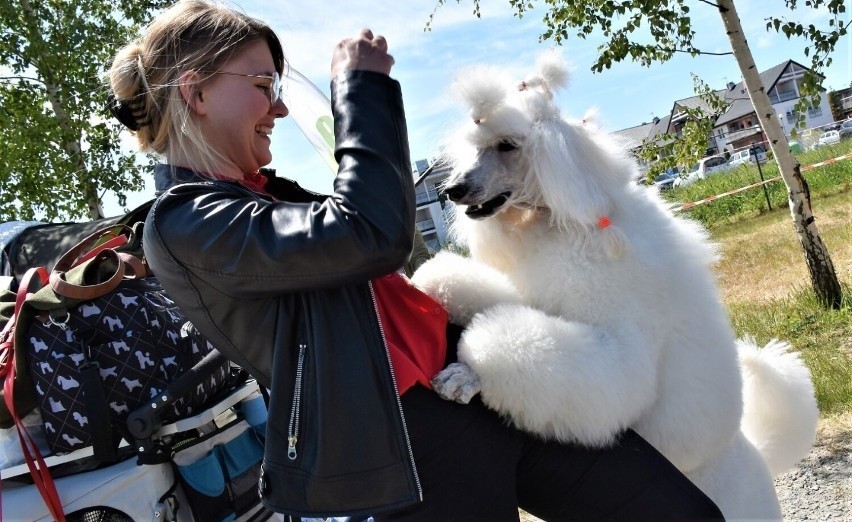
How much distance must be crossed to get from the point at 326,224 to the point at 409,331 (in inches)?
16.9

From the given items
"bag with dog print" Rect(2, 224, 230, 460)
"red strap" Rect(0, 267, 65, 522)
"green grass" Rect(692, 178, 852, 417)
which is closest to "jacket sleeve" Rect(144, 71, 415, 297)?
"bag with dog print" Rect(2, 224, 230, 460)

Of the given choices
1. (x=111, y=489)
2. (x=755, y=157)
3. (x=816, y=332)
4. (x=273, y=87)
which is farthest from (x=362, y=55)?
(x=755, y=157)

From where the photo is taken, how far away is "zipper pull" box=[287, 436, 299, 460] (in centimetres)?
131

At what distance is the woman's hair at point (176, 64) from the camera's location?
58.7 inches

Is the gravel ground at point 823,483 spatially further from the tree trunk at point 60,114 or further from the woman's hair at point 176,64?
the tree trunk at point 60,114

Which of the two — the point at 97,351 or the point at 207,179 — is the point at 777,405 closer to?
the point at 207,179

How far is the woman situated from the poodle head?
1.57 ft

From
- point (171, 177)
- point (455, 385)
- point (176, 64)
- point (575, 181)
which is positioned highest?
point (176, 64)

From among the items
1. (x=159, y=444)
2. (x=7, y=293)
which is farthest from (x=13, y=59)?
(x=159, y=444)

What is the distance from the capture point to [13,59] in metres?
7.74

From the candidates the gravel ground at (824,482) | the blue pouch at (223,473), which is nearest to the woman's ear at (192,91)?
the blue pouch at (223,473)

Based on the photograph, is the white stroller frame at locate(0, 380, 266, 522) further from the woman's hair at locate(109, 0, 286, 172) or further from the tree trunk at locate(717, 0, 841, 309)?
the tree trunk at locate(717, 0, 841, 309)

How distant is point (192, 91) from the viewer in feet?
4.89

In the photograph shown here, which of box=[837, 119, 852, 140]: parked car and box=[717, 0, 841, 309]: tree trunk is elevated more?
box=[717, 0, 841, 309]: tree trunk
